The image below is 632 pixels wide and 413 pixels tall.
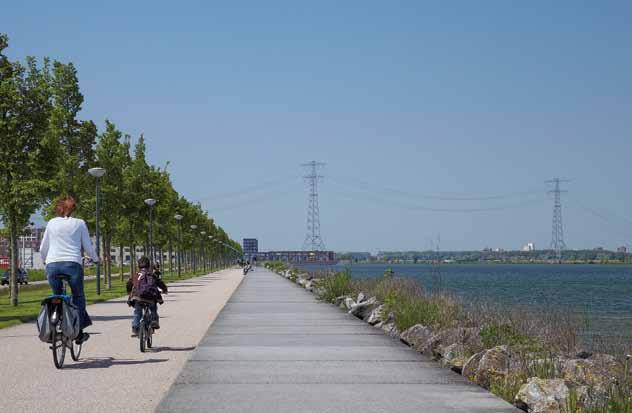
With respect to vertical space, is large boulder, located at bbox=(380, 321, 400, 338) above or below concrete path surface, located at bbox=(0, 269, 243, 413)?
below

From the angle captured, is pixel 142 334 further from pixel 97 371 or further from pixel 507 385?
A: pixel 507 385

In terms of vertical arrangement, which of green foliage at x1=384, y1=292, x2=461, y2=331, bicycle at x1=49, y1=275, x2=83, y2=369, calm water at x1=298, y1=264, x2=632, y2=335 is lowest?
calm water at x1=298, y1=264, x2=632, y2=335

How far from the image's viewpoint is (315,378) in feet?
31.9

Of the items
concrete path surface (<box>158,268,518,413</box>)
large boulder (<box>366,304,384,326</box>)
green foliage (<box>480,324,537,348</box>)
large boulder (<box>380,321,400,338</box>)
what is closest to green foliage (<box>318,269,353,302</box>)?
large boulder (<box>366,304,384,326</box>)

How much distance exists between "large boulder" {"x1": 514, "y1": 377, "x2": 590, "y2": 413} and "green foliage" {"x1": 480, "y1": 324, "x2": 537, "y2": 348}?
9.47 ft

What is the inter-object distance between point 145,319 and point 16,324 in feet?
22.5

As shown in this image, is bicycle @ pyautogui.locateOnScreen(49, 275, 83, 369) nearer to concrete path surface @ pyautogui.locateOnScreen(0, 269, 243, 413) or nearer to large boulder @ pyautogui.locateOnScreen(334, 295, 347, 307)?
concrete path surface @ pyautogui.locateOnScreen(0, 269, 243, 413)

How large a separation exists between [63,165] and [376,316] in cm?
2156

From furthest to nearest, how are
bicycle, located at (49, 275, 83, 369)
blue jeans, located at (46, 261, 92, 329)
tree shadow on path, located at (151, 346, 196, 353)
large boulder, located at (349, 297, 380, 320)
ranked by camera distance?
1. large boulder, located at (349, 297, 380, 320)
2. tree shadow on path, located at (151, 346, 196, 353)
3. blue jeans, located at (46, 261, 92, 329)
4. bicycle, located at (49, 275, 83, 369)

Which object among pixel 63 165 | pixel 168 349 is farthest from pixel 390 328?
pixel 63 165

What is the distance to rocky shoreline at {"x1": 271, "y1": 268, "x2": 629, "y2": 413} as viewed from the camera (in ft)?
24.1

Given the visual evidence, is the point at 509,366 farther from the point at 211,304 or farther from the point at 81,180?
the point at 81,180

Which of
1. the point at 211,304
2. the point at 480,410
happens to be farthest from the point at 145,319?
the point at 211,304

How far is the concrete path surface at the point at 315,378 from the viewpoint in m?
7.96
